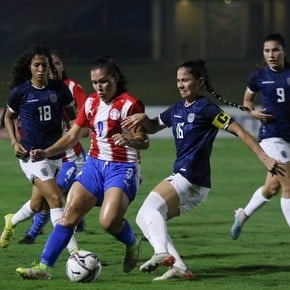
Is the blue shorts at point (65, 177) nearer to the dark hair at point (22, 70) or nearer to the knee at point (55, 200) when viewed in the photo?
the dark hair at point (22, 70)

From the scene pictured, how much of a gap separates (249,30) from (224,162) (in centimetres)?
1221

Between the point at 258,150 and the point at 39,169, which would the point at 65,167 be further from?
the point at 258,150

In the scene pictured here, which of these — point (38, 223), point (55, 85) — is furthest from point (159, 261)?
point (38, 223)

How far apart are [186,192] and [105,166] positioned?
2.36 ft

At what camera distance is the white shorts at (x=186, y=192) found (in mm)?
10117

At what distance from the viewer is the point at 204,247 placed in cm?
1230

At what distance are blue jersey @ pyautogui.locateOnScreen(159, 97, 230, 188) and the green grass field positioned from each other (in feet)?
2.90

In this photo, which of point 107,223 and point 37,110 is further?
point 37,110

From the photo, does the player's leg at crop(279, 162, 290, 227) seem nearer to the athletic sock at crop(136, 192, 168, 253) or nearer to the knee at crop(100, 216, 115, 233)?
the athletic sock at crop(136, 192, 168, 253)

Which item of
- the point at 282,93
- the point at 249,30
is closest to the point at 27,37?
the point at 249,30

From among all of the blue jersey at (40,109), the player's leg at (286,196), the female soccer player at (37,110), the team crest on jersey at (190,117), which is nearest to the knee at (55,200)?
the female soccer player at (37,110)

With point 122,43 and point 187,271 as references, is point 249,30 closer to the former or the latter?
point 122,43

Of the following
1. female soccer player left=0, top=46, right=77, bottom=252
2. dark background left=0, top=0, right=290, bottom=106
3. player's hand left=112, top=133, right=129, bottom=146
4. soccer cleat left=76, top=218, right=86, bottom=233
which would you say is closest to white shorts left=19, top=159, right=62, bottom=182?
female soccer player left=0, top=46, right=77, bottom=252

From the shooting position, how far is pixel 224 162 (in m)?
22.6
